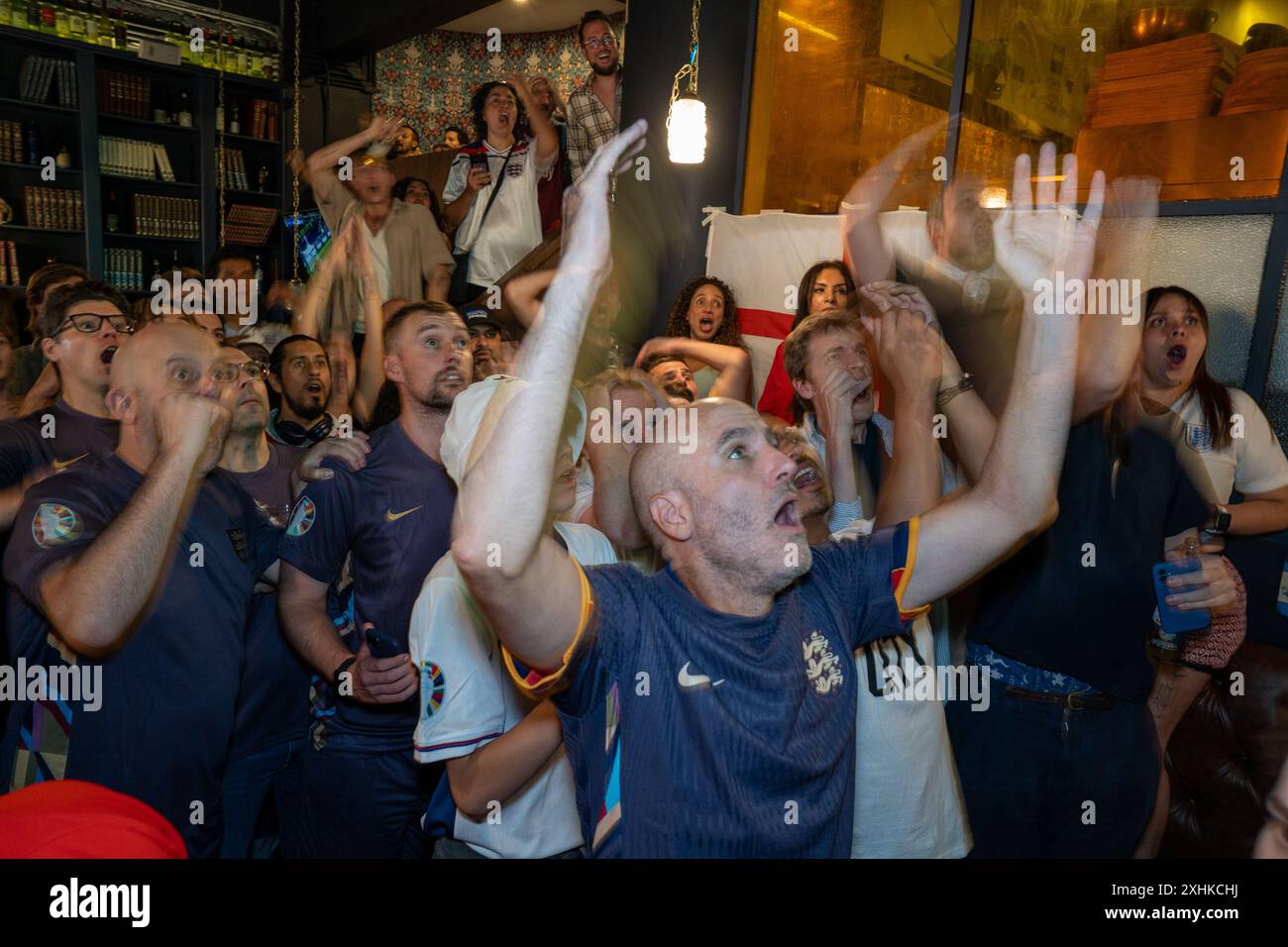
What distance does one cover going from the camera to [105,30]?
6.21 metres

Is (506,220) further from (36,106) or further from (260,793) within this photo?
(36,106)

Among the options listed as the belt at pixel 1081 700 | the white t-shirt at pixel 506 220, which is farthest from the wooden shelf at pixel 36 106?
the belt at pixel 1081 700

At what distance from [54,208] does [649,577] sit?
258 inches

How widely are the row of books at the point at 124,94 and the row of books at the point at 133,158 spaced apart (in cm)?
19

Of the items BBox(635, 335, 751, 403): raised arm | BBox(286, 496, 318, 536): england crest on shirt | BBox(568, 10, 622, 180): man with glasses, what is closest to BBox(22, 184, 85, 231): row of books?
BBox(568, 10, 622, 180): man with glasses

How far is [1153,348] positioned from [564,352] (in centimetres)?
197

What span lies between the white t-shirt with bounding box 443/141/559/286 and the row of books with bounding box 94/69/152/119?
383cm

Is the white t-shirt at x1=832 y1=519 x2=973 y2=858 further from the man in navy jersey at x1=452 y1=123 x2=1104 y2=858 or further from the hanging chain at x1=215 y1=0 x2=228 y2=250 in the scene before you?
the hanging chain at x1=215 y1=0 x2=228 y2=250

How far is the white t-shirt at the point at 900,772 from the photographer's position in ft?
4.72

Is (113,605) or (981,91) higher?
(981,91)

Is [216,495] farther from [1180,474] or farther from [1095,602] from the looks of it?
[1180,474]

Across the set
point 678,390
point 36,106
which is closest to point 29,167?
point 36,106

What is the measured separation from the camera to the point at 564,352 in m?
1.03

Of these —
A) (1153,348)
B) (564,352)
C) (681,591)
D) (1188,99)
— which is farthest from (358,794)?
(1188,99)
